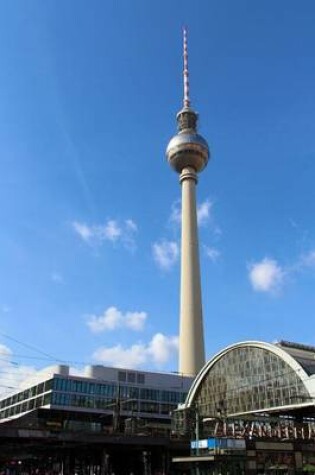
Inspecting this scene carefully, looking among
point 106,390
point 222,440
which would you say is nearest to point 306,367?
point 222,440

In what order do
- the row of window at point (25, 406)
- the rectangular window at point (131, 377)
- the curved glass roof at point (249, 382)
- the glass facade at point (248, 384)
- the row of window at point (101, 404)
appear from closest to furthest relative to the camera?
the curved glass roof at point (249, 382), the glass facade at point (248, 384), the row of window at point (101, 404), the row of window at point (25, 406), the rectangular window at point (131, 377)

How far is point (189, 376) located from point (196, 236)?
3058 centimetres

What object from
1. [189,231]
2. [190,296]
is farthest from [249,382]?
[189,231]

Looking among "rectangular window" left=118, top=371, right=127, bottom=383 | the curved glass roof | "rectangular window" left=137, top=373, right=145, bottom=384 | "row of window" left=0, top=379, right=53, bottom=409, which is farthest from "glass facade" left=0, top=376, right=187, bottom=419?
the curved glass roof

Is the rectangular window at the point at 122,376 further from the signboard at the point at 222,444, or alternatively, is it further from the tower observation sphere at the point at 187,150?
the signboard at the point at 222,444

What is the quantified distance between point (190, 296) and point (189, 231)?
15.3 m

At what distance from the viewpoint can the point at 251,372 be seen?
2589 inches

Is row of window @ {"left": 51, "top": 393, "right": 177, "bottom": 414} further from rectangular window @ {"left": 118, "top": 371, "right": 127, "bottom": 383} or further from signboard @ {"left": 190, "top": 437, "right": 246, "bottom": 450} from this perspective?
signboard @ {"left": 190, "top": 437, "right": 246, "bottom": 450}

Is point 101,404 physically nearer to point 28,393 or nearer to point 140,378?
point 140,378

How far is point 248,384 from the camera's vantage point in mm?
65562

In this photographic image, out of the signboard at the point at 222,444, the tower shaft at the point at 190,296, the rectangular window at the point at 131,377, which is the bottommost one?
the signboard at the point at 222,444

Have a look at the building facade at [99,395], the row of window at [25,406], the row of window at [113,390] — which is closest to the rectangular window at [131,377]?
the building facade at [99,395]

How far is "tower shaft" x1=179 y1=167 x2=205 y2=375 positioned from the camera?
112125 mm

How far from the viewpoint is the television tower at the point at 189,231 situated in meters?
113
